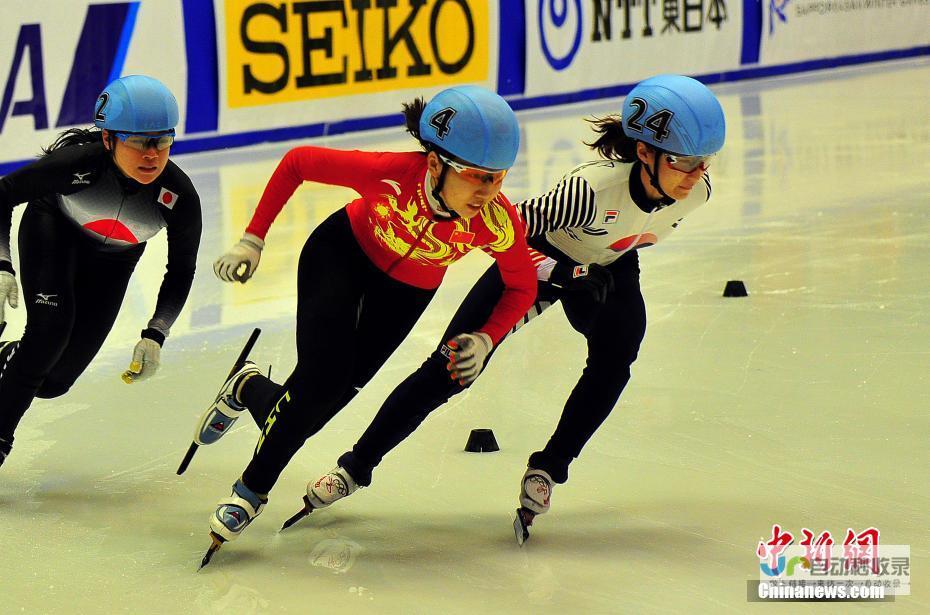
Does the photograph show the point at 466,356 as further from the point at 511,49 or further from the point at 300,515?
the point at 511,49

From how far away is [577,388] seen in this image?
353cm

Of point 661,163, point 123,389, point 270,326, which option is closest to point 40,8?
point 270,326

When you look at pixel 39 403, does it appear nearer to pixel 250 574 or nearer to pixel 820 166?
pixel 250 574

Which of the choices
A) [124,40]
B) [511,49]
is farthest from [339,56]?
[511,49]

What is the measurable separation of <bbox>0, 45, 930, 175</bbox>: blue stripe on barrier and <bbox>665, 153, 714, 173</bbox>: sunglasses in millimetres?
7020

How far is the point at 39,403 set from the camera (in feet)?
15.1

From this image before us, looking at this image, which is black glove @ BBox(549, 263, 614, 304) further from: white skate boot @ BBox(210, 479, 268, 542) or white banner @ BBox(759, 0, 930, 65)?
white banner @ BBox(759, 0, 930, 65)

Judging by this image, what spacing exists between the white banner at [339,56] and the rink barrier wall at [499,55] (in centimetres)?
6

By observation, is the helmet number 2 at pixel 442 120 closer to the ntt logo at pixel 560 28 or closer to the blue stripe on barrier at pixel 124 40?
the blue stripe on barrier at pixel 124 40

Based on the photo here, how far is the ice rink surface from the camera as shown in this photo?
3.12 m

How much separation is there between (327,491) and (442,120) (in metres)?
1.01

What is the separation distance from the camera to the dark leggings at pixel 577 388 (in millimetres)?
3438

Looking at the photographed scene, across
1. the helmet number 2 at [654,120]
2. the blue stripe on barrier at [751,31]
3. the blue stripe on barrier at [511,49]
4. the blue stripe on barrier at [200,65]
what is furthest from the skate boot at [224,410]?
the blue stripe on barrier at [751,31]

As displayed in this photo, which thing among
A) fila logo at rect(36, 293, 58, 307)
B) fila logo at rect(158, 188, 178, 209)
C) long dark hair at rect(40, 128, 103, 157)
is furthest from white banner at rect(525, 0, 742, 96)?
fila logo at rect(36, 293, 58, 307)
